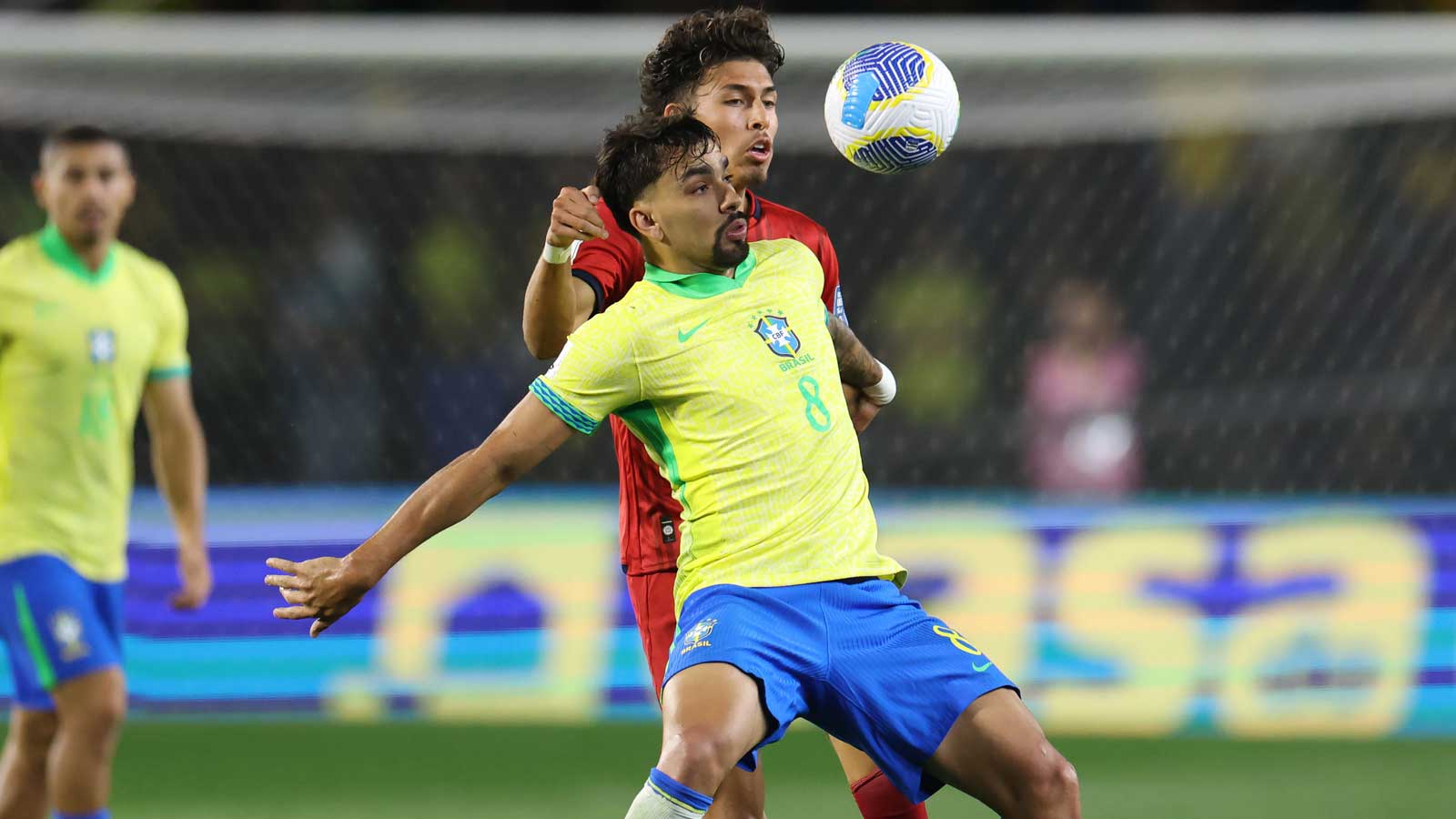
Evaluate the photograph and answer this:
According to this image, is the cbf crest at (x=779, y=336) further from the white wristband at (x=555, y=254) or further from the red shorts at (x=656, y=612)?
the red shorts at (x=656, y=612)

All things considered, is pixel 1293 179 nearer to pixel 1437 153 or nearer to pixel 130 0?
pixel 1437 153

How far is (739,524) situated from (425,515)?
60cm

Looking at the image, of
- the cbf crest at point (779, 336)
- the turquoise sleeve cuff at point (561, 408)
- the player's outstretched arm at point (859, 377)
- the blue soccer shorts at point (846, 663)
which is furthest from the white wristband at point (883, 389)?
the turquoise sleeve cuff at point (561, 408)

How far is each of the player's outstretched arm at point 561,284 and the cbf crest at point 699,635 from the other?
0.77 meters

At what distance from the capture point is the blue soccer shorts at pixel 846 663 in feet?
10.2

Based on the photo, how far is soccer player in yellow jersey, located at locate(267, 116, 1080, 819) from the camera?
306 cm

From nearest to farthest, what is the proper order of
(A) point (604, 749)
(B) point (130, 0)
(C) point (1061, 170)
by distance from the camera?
(A) point (604, 749) → (C) point (1061, 170) → (B) point (130, 0)

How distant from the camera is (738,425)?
10.7 feet

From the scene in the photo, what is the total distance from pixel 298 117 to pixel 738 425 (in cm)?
481

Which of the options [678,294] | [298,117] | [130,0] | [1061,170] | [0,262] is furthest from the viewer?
[130,0]

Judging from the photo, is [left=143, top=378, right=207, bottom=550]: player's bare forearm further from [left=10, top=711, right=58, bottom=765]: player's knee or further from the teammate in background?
→ the teammate in background

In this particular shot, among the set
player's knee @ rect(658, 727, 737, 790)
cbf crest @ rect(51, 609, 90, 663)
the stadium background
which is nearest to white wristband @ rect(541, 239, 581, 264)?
player's knee @ rect(658, 727, 737, 790)

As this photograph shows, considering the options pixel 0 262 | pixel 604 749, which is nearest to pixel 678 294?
pixel 0 262

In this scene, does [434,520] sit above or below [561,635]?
above
